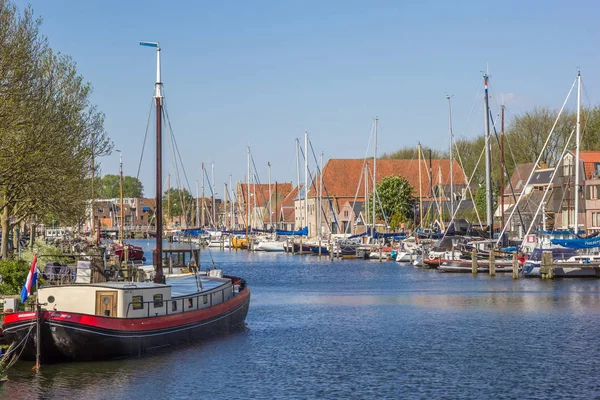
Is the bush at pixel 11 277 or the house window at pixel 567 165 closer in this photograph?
the bush at pixel 11 277

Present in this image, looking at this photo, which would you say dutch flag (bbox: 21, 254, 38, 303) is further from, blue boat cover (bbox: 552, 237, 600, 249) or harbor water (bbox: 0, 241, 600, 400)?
Answer: blue boat cover (bbox: 552, 237, 600, 249)

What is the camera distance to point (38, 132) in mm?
46344

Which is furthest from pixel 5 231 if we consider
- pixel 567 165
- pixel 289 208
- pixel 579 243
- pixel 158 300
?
pixel 289 208

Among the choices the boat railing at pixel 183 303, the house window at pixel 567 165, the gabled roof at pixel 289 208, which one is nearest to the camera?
the boat railing at pixel 183 303

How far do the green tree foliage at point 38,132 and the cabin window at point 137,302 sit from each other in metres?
9.78

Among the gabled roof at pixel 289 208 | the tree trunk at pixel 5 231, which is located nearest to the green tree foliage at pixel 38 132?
the tree trunk at pixel 5 231

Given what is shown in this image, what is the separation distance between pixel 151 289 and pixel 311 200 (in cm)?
12560

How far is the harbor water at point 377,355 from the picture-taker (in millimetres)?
32656

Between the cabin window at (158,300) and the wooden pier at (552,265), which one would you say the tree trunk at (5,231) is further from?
the wooden pier at (552,265)

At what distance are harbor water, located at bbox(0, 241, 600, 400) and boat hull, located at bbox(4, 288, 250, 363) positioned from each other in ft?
1.54

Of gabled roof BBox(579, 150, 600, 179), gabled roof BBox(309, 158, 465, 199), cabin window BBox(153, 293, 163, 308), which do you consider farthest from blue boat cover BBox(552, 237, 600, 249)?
gabled roof BBox(309, 158, 465, 199)

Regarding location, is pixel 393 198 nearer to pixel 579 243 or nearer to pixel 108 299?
pixel 579 243

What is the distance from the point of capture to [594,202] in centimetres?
10106

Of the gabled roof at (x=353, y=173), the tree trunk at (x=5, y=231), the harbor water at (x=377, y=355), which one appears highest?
the gabled roof at (x=353, y=173)
